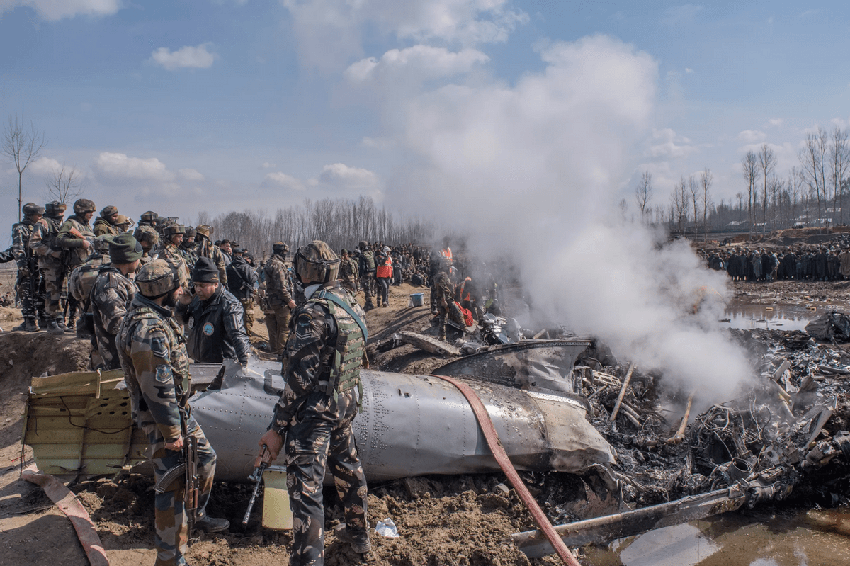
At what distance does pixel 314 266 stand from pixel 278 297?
519 cm

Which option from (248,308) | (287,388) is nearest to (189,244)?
(248,308)

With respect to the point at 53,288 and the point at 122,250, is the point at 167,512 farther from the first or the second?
the point at 53,288

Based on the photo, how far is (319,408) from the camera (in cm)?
283

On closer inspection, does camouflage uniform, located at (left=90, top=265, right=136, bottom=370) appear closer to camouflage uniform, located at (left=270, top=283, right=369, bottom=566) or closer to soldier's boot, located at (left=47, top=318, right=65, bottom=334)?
camouflage uniform, located at (left=270, top=283, right=369, bottom=566)

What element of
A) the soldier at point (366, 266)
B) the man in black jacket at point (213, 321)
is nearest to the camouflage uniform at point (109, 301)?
the man in black jacket at point (213, 321)

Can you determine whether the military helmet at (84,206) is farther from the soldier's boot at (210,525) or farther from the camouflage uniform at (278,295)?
the soldier's boot at (210,525)

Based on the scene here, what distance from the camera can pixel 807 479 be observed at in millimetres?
4562

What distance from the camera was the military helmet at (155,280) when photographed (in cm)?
284

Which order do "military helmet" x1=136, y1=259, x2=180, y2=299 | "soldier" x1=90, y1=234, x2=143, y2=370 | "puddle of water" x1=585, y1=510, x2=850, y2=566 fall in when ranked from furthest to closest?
"soldier" x1=90, y1=234, x2=143, y2=370 < "puddle of water" x1=585, y1=510, x2=850, y2=566 < "military helmet" x1=136, y1=259, x2=180, y2=299

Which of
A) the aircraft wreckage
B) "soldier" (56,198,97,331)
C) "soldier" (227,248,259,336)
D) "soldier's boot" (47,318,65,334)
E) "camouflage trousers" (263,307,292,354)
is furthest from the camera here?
"soldier" (227,248,259,336)

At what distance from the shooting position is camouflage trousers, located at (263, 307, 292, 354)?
816 centimetres

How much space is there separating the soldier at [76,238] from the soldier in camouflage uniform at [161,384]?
175 inches

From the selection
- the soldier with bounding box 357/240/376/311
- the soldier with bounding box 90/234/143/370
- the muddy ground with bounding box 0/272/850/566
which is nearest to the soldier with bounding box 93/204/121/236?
the muddy ground with bounding box 0/272/850/566

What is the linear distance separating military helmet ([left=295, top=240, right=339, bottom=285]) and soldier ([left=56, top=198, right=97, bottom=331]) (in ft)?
15.9
